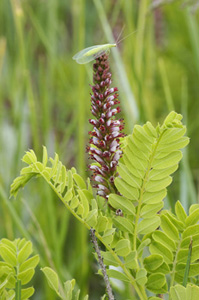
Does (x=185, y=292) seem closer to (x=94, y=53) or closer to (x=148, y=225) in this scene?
(x=148, y=225)

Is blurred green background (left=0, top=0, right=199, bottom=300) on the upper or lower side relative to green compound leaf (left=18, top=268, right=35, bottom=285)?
upper

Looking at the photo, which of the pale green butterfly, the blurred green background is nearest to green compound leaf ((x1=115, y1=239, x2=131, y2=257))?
the pale green butterfly

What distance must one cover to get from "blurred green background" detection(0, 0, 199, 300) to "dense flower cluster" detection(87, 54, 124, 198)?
26 centimetres

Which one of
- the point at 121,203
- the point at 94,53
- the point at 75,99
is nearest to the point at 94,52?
the point at 94,53

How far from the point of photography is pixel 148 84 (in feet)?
3.83

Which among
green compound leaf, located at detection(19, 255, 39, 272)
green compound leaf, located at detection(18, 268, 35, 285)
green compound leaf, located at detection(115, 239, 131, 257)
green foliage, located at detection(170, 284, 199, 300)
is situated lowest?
green foliage, located at detection(170, 284, 199, 300)

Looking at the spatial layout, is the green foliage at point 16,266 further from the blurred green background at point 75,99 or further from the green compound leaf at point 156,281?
the blurred green background at point 75,99

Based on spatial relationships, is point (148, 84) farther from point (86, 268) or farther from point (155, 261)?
point (155, 261)

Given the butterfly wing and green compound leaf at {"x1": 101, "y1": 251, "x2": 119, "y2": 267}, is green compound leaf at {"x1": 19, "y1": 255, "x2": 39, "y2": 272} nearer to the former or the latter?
green compound leaf at {"x1": 101, "y1": 251, "x2": 119, "y2": 267}

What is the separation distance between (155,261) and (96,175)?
0.23 ft

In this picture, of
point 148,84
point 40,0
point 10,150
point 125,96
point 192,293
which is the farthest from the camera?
point 40,0

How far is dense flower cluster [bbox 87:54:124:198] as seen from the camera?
31 centimetres

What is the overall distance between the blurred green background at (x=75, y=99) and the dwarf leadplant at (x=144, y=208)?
243 mm

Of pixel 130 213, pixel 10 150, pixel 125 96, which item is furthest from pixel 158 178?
pixel 10 150
